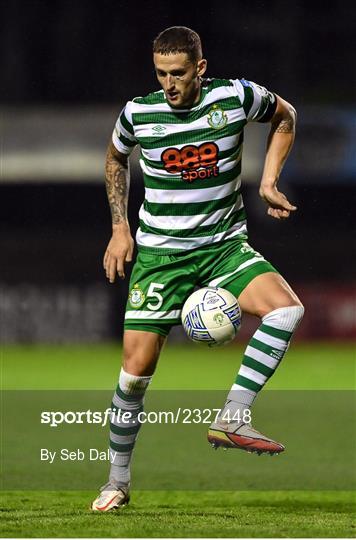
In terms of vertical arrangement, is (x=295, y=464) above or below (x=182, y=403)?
above

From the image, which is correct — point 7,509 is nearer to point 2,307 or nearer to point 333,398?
point 333,398

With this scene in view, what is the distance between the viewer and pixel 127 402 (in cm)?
641

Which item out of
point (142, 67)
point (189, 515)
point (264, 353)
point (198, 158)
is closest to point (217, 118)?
point (198, 158)

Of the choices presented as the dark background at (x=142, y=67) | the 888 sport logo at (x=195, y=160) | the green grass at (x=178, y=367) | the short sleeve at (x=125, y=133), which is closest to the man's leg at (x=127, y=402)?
the 888 sport logo at (x=195, y=160)

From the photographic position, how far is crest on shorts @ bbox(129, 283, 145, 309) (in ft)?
20.3

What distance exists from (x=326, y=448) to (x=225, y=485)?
5.68ft

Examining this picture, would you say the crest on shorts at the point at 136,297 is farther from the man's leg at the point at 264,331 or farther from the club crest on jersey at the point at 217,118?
the club crest on jersey at the point at 217,118

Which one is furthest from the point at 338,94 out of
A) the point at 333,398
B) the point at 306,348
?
the point at 333,398

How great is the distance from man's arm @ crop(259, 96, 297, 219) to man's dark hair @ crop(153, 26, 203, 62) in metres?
0.60

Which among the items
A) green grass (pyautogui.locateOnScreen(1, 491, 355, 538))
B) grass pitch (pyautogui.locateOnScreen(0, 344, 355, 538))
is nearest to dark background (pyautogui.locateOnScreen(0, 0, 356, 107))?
grass pitch (pyautogui.locateOnScreen(0, 344, 355, 538))

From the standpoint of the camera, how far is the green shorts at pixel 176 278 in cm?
605

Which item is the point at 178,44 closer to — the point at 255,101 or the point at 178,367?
the point at 255,101

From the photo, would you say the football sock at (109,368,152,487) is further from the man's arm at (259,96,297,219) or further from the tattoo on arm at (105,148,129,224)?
the man's arm at (259,96,297,219)

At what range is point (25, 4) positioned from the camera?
19719 millimetres
